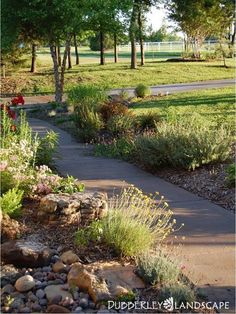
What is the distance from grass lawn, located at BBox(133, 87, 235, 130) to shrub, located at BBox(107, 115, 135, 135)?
1.02 meters

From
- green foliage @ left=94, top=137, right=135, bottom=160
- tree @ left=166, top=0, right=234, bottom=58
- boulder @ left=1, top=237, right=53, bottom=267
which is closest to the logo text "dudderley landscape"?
boulder @ left=1, top=237, right=53, bottom=267

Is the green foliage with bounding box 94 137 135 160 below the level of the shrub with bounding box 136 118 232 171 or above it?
below

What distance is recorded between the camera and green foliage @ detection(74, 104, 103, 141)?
1213cm

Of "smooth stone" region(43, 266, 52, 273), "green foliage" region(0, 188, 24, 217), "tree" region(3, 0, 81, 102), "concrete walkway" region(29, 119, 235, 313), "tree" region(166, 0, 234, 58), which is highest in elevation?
"tree" region(166, 0, 234, 58)

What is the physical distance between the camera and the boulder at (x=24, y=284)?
12.7 ft

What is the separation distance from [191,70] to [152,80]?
17.2ft

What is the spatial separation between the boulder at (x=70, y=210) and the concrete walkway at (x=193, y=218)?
920 millimetres

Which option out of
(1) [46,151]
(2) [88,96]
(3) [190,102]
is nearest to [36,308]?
(1) [46,151]

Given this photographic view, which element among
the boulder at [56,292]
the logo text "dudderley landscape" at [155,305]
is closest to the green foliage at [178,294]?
the logo text "dudderley landscape" at [155,305]

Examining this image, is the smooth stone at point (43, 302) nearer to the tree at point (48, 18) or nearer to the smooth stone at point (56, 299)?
the smooth stone at point (56, 299)

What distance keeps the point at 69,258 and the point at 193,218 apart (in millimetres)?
2165

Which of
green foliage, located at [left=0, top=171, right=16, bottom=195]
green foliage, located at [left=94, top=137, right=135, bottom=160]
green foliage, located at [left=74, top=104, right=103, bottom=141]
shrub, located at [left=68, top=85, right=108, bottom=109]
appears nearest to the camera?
green foliage, located at [left=0, top=171, right=16, bottom=195]

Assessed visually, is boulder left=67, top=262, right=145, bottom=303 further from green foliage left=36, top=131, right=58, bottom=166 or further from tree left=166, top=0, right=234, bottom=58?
tree left=166, top=0, right=234, bottom=58

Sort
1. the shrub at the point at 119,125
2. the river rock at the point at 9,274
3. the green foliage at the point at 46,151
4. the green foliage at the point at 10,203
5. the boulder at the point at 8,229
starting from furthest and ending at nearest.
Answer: the shrub at the point at 119,125
the green foliage at the point at 46,151
the green foliage at the point at 10,203
the boulder at the point at 8,229
the river rock at the point at 9,274
